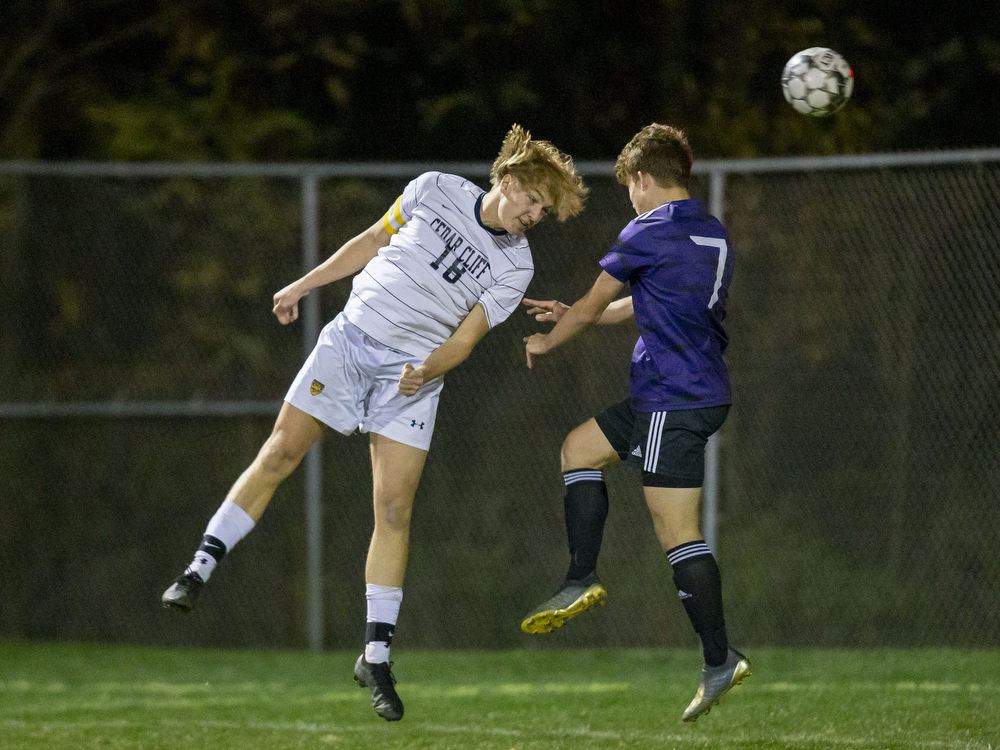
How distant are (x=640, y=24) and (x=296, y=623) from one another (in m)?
5.68

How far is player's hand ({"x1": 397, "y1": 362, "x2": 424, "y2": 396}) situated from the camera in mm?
4215

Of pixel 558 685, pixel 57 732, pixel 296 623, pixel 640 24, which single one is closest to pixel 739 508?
pixel 558 685

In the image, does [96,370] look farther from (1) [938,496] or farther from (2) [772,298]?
(1) [938,496]

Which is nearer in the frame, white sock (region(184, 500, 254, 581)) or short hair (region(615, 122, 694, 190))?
short hair (region(615, 122, 694, 190))

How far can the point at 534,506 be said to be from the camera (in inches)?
282

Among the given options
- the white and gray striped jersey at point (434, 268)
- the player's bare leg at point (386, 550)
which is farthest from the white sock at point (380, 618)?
the white and gray striped jersey at point (434, 268)

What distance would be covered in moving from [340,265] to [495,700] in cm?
270

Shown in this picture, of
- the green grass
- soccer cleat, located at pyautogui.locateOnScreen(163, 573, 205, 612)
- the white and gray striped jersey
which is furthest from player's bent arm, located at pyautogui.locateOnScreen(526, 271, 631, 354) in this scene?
the green grass

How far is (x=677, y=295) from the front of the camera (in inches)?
162

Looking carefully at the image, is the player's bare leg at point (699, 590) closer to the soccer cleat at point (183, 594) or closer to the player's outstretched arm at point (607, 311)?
the player's outstretched arm at point (607, 311)

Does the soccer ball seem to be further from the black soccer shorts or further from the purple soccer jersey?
the black soccer shorts

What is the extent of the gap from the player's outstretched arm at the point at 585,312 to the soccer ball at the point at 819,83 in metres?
1.69

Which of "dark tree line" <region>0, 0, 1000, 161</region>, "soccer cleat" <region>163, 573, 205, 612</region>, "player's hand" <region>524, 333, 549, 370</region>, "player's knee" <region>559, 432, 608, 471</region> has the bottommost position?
"soccer cleat" <region>163, 573, 205, 612</region>

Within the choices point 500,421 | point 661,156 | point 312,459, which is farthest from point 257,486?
point 500,421
